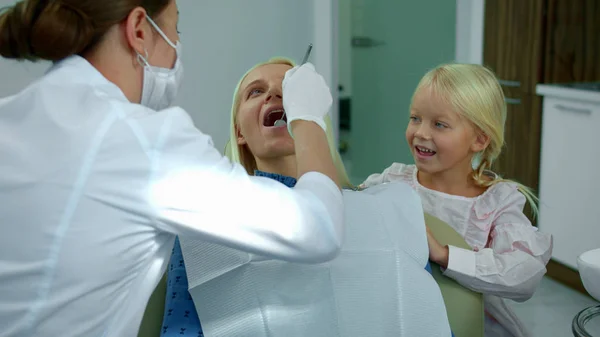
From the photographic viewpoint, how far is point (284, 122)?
152cm

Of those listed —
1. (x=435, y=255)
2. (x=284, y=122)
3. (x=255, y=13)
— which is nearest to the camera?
(x=435, y=255)

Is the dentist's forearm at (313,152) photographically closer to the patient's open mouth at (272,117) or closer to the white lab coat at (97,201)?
the white lab coat at (97,201)

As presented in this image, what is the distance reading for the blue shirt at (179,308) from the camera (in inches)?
46.9

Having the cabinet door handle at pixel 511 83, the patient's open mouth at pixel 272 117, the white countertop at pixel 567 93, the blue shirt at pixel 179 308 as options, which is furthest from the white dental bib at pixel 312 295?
the cabinet door handle at pixel 511 83

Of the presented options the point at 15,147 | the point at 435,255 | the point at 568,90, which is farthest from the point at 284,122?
the point at 568,90

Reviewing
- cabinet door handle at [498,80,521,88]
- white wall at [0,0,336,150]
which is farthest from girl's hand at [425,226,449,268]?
white wall at [0,0,336,150]

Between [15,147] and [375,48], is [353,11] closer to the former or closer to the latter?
[375,48]

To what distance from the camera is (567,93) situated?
2.76m

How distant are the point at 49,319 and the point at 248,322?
351 millimetres

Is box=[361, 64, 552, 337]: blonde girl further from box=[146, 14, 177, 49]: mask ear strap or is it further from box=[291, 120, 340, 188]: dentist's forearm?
box=[146, 14, 177, 49]: mask ear strap

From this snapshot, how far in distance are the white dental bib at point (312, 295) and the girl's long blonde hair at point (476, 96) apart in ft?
1.44

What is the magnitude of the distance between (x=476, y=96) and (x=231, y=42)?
2.13 meters

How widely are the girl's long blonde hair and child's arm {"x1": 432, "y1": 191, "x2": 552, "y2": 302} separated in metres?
0.12

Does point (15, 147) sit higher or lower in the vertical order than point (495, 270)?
higher
